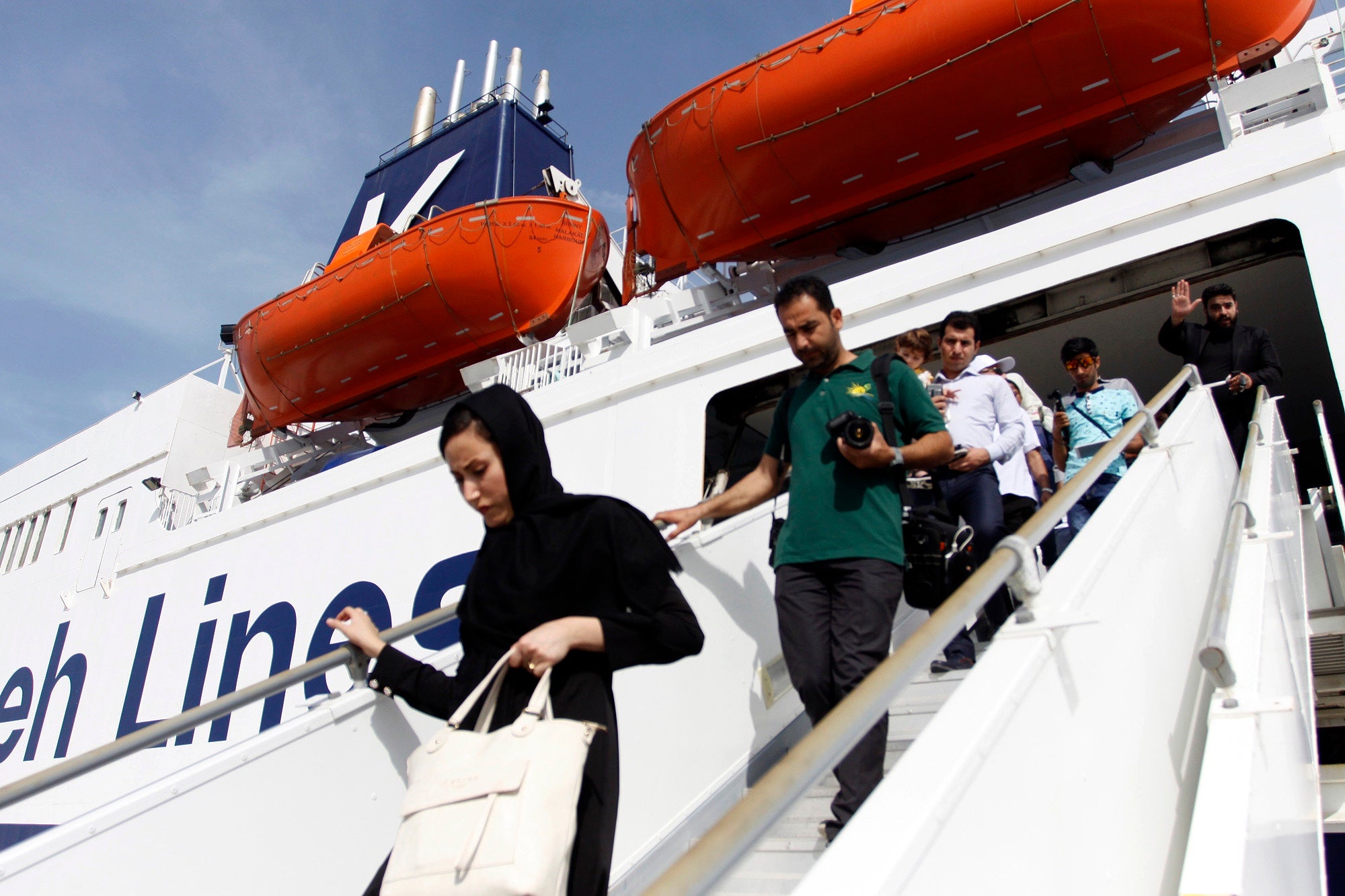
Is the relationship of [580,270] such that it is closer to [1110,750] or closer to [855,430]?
[855,430]

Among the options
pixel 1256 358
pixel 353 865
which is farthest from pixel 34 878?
pixel 1256 358

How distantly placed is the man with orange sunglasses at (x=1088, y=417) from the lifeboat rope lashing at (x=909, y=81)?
2.15m

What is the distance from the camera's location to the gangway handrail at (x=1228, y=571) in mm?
1734

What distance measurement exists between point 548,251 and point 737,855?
7.32 metres

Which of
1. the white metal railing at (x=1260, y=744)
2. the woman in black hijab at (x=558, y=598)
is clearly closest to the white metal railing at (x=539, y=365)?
the white metal railing at (x=1260, y=744)

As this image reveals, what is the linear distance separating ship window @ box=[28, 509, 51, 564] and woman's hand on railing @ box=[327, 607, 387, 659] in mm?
13739

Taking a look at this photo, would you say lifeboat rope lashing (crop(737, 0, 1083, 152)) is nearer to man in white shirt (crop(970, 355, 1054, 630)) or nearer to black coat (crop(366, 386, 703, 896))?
man in white shirt (crop(970, 355, 1054, 630))

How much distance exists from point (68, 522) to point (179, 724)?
1279 centimetres

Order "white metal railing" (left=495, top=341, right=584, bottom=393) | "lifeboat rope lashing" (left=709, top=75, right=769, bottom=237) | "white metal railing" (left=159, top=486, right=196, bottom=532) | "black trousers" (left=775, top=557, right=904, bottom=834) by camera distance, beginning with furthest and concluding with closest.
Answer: "white metal railing" (left=159, top=486, right=196, bottom=532) < "white metal railing" (left=495, top=341, right=584, bottom=393) < "lifeboat rope lashing" (left=709, top=75, right=769, bottom=237) < "black trousers" (left=775, top=557, right=904, bottom=834)

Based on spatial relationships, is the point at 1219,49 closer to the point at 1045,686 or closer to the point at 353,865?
the point at 1045,686

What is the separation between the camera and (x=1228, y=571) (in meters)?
2.19

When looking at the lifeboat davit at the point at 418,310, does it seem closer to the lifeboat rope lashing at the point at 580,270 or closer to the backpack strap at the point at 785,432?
the lifeboat rope lashing at the point at 580,270

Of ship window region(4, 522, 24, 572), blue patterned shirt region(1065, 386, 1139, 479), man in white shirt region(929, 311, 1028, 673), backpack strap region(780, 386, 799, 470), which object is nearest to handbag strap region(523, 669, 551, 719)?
backpack strap region(780, 386, 799, 470)

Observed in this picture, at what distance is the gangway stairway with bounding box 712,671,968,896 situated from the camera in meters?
2.11
